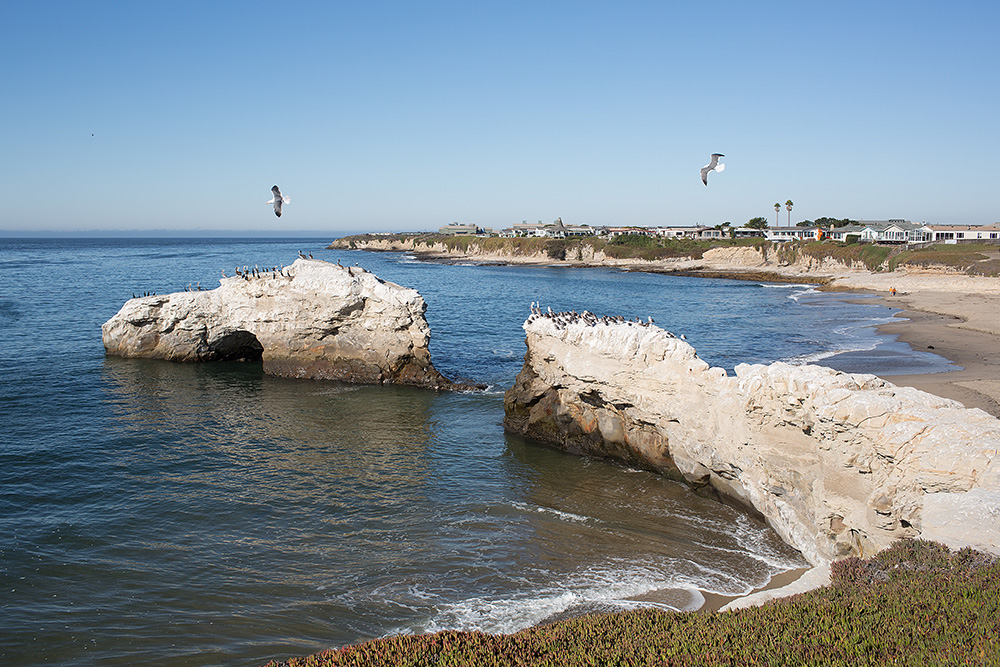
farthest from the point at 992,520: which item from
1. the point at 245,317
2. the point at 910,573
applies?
the point at 245,317

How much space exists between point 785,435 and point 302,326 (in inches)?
907

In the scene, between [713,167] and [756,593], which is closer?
[756,593]

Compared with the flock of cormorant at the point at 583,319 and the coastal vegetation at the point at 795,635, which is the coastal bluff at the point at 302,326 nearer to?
the flock of cormorant at the point at 583,319

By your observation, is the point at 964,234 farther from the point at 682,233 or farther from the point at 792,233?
the point at 682,233

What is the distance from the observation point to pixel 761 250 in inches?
4008

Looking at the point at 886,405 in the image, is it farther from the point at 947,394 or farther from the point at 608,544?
the point at 947,394

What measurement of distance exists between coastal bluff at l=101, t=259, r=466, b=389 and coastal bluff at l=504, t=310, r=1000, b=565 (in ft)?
31.2

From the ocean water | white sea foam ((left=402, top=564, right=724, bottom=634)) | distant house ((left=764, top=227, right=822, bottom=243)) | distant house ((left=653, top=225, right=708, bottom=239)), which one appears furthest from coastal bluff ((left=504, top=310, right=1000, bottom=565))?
distant house ((left=653, top=225, right=708, bottom=239))

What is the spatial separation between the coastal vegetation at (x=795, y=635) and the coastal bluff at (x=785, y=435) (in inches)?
64.7

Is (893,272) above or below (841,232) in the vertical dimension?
below

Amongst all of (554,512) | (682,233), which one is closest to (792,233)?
(682,233)

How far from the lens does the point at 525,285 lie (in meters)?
85.4

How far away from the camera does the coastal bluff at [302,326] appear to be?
2988 centimetres

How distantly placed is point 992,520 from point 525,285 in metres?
76.4
